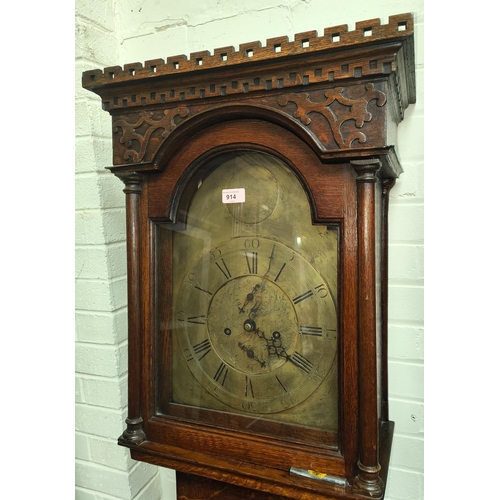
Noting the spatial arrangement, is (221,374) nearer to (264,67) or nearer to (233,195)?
(233,195)

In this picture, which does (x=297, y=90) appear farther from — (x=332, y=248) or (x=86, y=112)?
(x=86, y=112)

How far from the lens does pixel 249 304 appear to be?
764mm

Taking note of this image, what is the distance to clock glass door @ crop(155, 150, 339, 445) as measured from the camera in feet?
2.37

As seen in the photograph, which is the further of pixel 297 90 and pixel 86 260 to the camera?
pixel 86 260

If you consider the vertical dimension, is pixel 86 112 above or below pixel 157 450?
above

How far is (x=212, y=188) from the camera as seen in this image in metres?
0.78

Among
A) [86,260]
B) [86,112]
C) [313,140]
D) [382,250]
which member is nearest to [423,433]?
[382,250]

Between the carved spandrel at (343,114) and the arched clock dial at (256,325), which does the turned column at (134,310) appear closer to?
the arched clock dial at (256,325)

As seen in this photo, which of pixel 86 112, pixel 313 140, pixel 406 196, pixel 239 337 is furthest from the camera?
pixel 86 112

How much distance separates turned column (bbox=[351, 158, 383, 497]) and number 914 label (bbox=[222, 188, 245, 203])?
0.70 feet

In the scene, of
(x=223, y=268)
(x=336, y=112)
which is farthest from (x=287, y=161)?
(x=223, y=268)

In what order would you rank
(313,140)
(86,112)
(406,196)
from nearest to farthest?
(313,140)
(406,196)
(86,112)

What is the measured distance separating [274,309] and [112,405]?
608mm

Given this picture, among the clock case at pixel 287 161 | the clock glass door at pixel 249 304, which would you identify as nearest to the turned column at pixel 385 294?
the clock case at pixel 287 161
